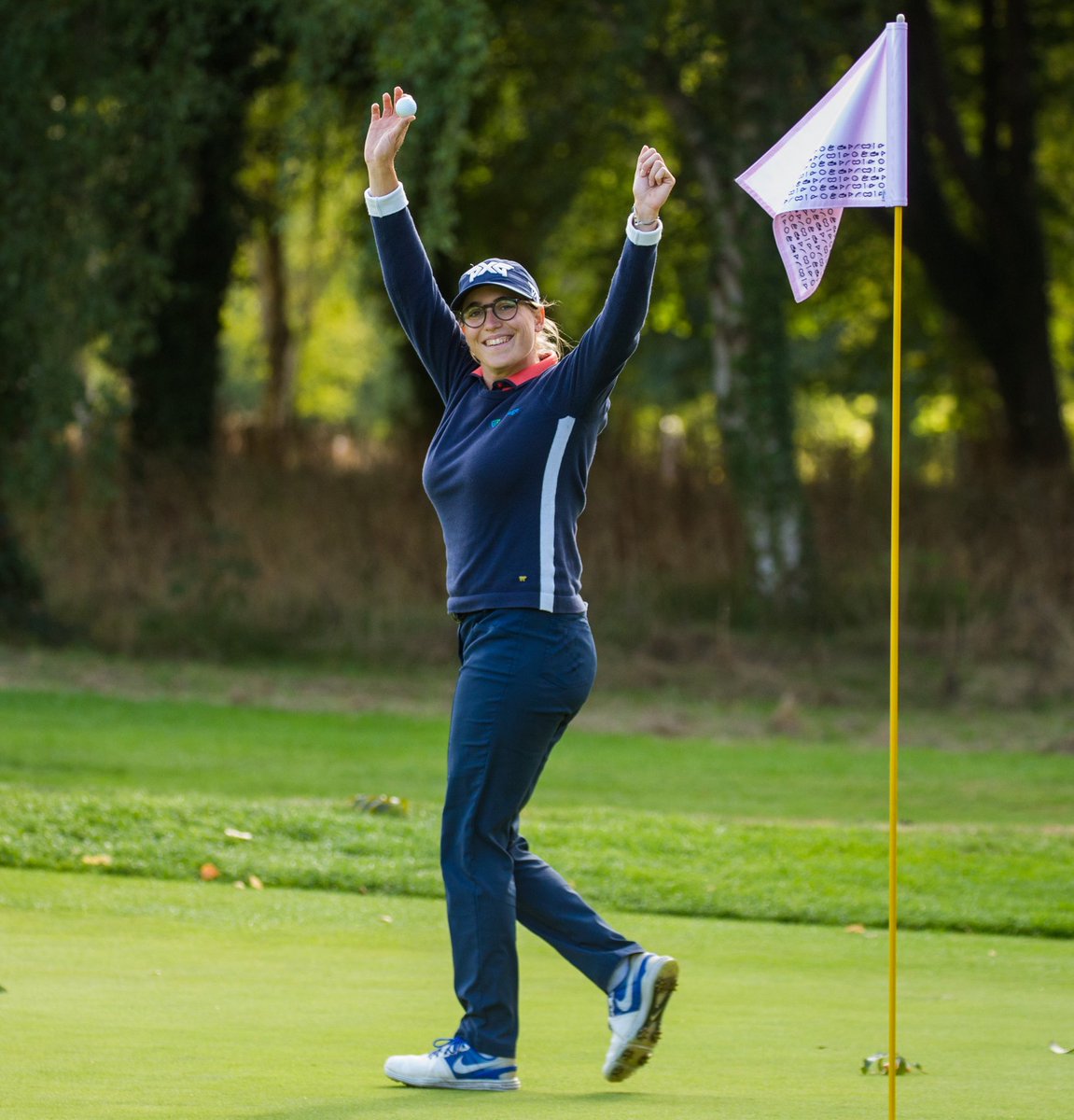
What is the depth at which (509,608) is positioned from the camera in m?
4.61

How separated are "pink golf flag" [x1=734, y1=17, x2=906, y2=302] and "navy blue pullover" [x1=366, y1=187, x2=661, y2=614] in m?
0.48

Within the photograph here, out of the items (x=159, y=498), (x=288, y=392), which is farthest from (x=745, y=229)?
(x=288, y=392)

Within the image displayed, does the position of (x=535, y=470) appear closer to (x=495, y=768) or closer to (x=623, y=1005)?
(x=495, y=768)

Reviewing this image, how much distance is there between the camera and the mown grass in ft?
28.9

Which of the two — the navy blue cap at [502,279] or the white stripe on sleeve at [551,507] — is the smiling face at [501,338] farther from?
the white stripe on sleeve at [551,507]

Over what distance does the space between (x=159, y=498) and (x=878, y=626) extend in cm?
711

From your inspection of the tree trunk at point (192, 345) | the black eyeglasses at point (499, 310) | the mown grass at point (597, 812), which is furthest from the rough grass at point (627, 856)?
the tree trunk at point (192, 345)

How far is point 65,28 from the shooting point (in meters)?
15.8

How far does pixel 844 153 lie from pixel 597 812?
6.34 metres

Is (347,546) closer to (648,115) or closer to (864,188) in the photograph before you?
(648,115)

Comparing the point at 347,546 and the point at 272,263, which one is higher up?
the point at 272,263

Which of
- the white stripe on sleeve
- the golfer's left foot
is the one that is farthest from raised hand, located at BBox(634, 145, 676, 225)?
the golfer's left foot

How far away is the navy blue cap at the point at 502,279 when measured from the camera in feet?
15.8

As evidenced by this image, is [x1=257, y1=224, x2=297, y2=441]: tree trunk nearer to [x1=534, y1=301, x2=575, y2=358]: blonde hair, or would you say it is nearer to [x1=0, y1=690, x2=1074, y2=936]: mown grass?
[x1=0, y1=690, x2=1074, y2=936]: mown grass
